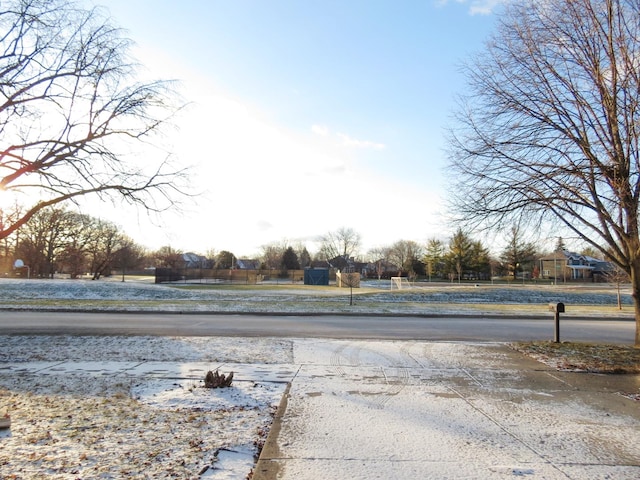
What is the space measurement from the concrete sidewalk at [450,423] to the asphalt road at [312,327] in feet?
14.1

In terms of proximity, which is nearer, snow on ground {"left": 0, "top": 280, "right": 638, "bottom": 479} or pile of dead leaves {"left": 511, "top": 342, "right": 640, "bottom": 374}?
snow on ground {"left": 0, "top": 280, "right": 638, "bottom": 479}

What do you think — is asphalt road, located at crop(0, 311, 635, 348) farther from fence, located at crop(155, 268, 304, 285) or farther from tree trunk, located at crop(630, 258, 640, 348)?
fence, located at crop(155, 268, 304, 285)

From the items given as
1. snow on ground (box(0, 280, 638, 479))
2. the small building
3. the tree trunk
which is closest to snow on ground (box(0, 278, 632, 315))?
snow on ground (box(0, 280, 638, 479))

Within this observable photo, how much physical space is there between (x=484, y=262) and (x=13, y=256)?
70789mm

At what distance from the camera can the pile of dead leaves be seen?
8.30m

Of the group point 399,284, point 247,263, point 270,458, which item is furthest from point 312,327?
point 247,263

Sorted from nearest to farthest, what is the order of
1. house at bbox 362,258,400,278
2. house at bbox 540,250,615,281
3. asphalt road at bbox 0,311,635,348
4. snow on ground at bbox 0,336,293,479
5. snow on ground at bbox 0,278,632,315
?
snow on ground at bbox 0,336,293,479 → asphalt road at bbox 0,311,635,348 → snow on ground at bbox 0,278,632,315 → house at bbox 540,250,615,281 → house at bbox 362,258,400,278

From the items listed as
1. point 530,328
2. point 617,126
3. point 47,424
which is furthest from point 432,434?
point 530,328

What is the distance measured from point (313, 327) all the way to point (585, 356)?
7573 millimetres

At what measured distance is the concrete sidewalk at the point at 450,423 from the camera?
12.7ft

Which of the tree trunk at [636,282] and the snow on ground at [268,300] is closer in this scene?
the tree trunk at [636,282]

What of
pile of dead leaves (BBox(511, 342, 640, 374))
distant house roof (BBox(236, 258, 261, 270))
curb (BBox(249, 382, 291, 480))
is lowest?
A: pile of dead leaves (BBox(511, 342, 640, 374))

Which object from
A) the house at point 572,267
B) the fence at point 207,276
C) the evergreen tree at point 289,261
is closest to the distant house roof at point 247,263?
the evergreen tree at point 289,261

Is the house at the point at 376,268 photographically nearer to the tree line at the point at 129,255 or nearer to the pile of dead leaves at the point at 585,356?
the tree line at the point at 129,255
